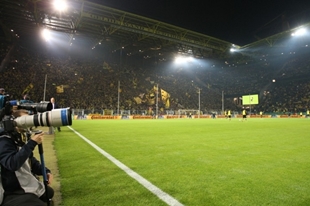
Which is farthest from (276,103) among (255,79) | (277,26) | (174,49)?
(174,49)

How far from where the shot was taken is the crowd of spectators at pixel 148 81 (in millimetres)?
32750

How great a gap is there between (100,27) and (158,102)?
59.9 ft

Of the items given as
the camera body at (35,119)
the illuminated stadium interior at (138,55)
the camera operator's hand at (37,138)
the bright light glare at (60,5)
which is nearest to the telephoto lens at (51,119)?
the camera body at (35,119)

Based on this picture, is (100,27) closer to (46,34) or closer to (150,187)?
(46,34)

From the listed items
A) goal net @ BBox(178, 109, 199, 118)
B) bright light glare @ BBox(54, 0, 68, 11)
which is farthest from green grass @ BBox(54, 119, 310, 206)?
goal net @ BBox(178, 109, 199, 118)

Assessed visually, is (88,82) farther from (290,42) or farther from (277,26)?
(290,42)

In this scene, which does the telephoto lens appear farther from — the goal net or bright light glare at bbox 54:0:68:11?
the goal net

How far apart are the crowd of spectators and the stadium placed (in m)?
0.23

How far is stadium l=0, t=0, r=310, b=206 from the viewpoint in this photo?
11.6ft

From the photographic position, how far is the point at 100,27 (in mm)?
34062

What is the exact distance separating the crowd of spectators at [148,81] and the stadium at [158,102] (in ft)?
0.75

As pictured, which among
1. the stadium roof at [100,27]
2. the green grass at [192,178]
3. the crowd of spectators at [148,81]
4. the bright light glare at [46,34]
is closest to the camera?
the green grass at [192,178]

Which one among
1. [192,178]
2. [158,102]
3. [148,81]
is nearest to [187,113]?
[158,102]

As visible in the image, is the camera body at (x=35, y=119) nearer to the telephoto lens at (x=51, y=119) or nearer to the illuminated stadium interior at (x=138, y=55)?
the telephoto lens at (x=51, y=119)
